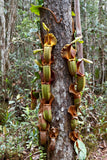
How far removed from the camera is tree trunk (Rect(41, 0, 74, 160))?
4.33ft

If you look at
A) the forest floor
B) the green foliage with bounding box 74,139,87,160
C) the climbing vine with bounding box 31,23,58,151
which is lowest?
the forest floor

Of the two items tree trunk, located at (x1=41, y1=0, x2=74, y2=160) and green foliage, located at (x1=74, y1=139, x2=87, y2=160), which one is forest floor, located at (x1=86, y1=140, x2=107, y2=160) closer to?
green foliage, located at (x1=74, y1=139, x2=87, y2=160)

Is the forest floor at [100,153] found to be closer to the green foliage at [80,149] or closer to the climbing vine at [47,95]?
the green foliage at [80,149]

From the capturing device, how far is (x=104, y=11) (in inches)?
209

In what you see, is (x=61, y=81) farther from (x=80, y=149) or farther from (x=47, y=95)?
(x=80, y=149)

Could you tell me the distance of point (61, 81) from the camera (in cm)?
133

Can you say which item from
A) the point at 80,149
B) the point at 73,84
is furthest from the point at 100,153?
the point at 73,84

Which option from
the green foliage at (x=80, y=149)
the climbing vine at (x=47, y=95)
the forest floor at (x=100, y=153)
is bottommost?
the forest floor at (x=100, y=153)

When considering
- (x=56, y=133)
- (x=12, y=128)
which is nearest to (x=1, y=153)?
(x=12, y=128)

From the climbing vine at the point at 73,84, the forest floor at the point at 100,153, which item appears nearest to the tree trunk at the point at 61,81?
the climbing vine at the point at 73,84

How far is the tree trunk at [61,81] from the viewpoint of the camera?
1.32 m

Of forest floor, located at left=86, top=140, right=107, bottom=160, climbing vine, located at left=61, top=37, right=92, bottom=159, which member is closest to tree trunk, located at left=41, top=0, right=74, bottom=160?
climbing vine, located at left=61, top=37, right=92, bottom=159

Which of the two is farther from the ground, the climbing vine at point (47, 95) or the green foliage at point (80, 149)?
Answer: the climbing vine at point (47, 95)

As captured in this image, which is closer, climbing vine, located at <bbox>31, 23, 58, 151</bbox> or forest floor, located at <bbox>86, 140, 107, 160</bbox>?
climbing vine, located at <bbox>31, 23, 58, 151</bbox>
